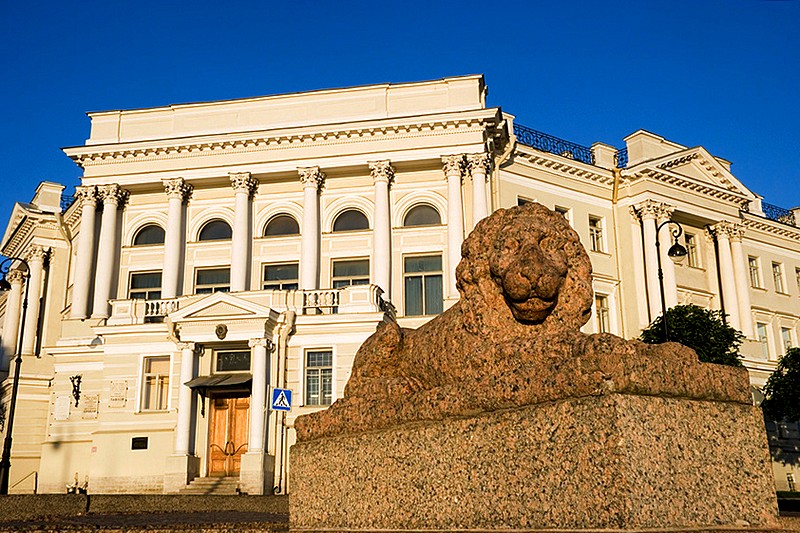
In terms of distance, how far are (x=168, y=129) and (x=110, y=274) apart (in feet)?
22.3

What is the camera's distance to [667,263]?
38.2 meters

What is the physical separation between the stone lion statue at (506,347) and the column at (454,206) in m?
26.1

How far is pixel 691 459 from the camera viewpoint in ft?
13.1

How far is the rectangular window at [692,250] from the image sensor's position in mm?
41562

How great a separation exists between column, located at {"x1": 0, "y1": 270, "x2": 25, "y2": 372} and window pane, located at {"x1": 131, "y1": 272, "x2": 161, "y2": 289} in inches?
674

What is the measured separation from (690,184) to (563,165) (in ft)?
22.7

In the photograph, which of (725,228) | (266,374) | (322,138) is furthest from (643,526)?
(725,228)

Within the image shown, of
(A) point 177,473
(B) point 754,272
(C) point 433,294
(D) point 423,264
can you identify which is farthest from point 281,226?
(B) point 754,272

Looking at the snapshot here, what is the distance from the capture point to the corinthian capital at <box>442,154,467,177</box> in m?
33.0

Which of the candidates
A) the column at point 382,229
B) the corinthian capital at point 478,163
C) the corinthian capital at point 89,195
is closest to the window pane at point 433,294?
the column at point 382,229

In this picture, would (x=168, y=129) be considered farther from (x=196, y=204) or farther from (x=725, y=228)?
(x=725, y=228)

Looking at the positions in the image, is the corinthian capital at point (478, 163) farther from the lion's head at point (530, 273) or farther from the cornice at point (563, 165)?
the lion's head at point (530, 273)

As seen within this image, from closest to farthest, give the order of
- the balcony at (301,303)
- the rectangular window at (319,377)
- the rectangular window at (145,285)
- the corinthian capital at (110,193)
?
the rectangular window at (319,377)
the balcony at (301,303)
the rectangular window at (145,285)
the corinthian capital at (110,193)

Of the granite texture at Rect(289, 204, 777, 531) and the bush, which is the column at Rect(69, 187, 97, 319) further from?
the granite texture at Rect(289, 204, 777, 531)
